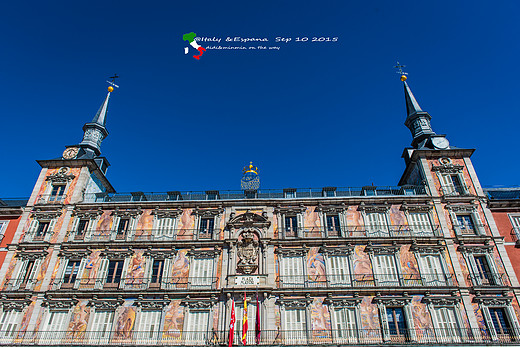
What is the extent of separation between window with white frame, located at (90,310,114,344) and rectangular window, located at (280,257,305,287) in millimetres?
13194

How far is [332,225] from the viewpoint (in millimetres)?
33219

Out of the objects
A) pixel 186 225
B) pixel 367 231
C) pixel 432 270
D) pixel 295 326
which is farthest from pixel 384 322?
pixel 186 225

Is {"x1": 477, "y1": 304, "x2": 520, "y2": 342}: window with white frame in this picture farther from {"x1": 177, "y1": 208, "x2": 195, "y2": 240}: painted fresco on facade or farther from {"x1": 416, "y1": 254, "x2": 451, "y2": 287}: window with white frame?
{"x1": 177, "y1": 208, "x2": 195, "y2": 240}: painted fresco on facade

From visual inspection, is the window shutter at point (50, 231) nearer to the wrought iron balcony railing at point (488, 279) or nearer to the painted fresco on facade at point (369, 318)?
the painted fresco on facade at point (369, 318)

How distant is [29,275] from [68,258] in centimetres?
316

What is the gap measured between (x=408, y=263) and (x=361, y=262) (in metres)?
3.66

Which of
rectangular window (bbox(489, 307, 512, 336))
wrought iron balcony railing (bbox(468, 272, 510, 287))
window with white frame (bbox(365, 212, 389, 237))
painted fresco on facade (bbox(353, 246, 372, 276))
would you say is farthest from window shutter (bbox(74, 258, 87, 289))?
rectangular window (bbox(489, 307, 512, 336))

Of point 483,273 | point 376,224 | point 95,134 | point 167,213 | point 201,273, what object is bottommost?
point 483,273

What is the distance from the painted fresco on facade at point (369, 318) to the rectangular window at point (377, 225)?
570cm

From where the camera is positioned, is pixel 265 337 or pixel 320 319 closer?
pixel 265 337

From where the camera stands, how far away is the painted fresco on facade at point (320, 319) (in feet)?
91.3

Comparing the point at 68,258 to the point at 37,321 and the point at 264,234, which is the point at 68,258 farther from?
the point at 264,234

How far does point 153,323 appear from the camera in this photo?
28875mm

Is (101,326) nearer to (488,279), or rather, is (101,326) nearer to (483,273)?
(483,273)
